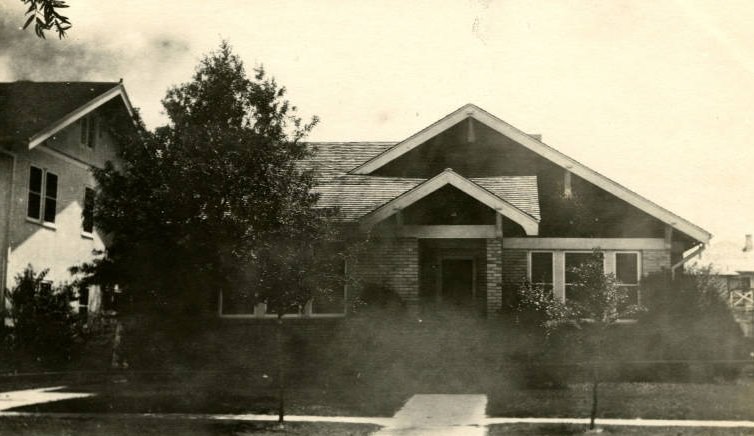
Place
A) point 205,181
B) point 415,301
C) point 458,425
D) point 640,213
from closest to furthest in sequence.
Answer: point 458,425
point 205,181
point 415,301
point 640,213

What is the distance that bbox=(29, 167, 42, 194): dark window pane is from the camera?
72.2 ft

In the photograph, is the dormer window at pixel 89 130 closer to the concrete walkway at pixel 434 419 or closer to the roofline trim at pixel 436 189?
the roofline trim at pixel 436 189

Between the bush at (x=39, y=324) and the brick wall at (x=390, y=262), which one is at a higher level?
the brick wall at (x=390, y=262)

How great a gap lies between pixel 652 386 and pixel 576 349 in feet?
10.6

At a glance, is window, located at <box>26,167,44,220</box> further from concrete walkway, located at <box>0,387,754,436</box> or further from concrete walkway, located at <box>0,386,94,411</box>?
concrete walkway, located at <box>0,387,754,436</box>

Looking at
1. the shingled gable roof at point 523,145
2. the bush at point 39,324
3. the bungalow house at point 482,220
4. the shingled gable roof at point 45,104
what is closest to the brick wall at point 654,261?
the bungalow house at point 482,220

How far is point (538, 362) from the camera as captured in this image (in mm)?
18031

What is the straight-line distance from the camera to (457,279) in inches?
812

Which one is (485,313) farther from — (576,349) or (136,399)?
(136,399)

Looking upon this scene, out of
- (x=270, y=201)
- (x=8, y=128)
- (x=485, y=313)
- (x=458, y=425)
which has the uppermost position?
(x=8, y=128)

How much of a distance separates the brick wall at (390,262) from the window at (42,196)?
8652 millimetres

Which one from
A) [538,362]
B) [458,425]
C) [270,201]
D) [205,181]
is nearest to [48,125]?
[205,181]

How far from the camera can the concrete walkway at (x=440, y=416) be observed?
11.3m

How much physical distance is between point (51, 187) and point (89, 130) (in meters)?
2.81
